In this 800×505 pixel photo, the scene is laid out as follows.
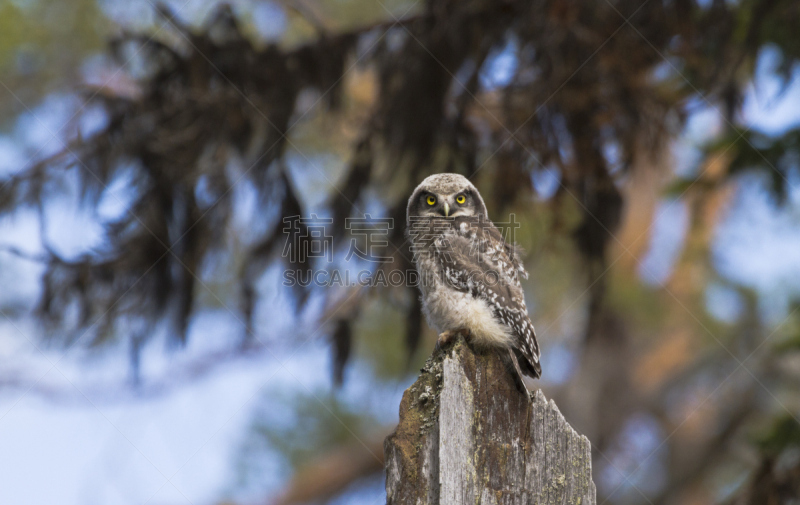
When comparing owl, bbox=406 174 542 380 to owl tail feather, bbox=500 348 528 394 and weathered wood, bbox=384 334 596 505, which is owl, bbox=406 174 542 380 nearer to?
owl tail feather, bbox=500 348 528 394

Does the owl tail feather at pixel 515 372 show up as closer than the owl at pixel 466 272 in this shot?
Yes

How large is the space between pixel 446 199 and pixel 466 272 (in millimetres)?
685

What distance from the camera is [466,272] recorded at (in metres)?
3.83

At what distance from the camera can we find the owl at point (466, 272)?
3408 millimetres

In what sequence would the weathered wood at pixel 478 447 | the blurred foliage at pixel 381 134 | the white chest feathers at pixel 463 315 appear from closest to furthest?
the weathered wood at pixel 478 447 → the white chest feathers at pixel 463 315 → the blurred foliage at pixel 381 134

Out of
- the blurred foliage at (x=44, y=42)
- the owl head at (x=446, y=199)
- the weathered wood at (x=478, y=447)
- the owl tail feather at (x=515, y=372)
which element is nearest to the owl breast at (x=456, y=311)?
the owl head at (x=446, y=199)

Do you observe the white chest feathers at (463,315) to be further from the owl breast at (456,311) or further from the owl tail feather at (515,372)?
the owl tail feather at (515,372)

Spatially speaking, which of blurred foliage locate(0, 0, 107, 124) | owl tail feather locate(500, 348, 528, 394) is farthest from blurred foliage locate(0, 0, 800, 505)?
blurred foliage locate(0, 0, 107, 124)

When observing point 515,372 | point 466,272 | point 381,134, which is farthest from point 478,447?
point 381,134

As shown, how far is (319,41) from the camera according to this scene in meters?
5.96

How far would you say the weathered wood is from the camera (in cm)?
204

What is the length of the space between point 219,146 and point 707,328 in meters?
8.36

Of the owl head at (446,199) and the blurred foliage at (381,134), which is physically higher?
the blurred foliage at (381,134)

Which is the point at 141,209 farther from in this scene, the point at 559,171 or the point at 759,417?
the point at 759,417
